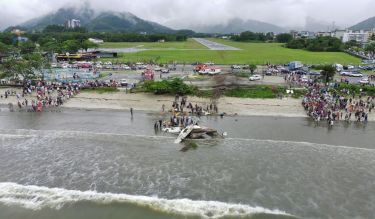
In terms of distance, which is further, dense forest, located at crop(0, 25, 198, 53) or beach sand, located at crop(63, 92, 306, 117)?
dense forest, located at crop(0, 25, 198, 53)

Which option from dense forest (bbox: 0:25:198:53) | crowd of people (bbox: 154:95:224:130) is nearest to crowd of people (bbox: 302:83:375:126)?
crowd of people (bbox: 154:95:224:130)

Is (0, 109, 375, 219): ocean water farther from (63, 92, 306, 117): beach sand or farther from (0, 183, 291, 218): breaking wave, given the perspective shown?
(63, 92, 306, 117): beach sand

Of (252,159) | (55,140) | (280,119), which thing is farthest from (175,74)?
(252,159)

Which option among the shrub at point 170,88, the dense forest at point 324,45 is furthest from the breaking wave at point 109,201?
the dense forest at point 324,45

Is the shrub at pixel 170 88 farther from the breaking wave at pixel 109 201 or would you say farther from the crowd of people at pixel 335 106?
the breaking wave at pixel 109 201

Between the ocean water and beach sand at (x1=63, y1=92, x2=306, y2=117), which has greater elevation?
beach sand at (x1=63, y1=92, x2=306, y2=117)

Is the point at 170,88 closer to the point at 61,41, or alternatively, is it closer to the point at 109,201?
the point at 109,201

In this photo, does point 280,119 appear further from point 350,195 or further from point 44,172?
point 44,172
